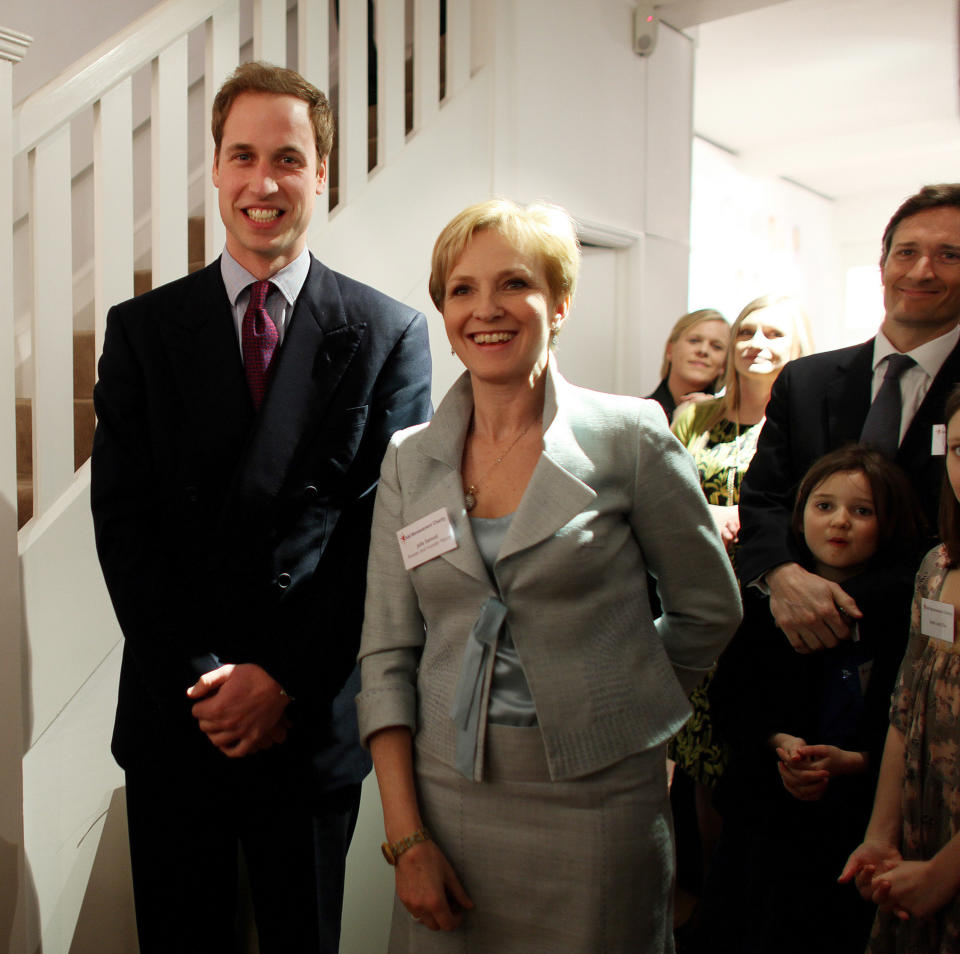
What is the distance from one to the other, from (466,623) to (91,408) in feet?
4.95

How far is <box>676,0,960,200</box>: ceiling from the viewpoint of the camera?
471cm

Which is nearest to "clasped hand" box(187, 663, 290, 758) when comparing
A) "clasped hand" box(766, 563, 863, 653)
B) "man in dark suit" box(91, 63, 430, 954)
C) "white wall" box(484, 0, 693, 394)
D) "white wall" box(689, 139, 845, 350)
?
"man in dark suit" box(91, 63, 430, 954)

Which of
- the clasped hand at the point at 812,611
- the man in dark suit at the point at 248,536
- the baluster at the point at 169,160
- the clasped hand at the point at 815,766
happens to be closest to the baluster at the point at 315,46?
the baluster at the point at 169,160

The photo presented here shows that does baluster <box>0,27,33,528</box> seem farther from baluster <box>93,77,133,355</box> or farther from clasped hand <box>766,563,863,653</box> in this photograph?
clasped hand <box>766,563,863,653</box>

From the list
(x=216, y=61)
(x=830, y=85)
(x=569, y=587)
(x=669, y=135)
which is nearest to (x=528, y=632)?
(x=569, y=587)

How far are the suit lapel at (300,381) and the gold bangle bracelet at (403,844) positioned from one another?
0.57 metres

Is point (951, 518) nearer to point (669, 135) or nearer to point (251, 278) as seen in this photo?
point (251, 278)

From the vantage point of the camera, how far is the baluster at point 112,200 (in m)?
2.03

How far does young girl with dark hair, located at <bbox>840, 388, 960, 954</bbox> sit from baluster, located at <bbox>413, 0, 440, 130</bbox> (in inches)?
80.5

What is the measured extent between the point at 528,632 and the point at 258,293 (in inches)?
30.4

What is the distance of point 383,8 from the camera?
2771 millimetres

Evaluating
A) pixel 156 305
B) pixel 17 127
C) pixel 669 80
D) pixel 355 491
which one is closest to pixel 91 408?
pixel 17 127

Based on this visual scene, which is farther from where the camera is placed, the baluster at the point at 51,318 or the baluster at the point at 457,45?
the baluster at the point at 457,45

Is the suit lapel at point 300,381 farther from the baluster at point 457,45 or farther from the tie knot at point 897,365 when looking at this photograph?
the baluster at point 457,45
